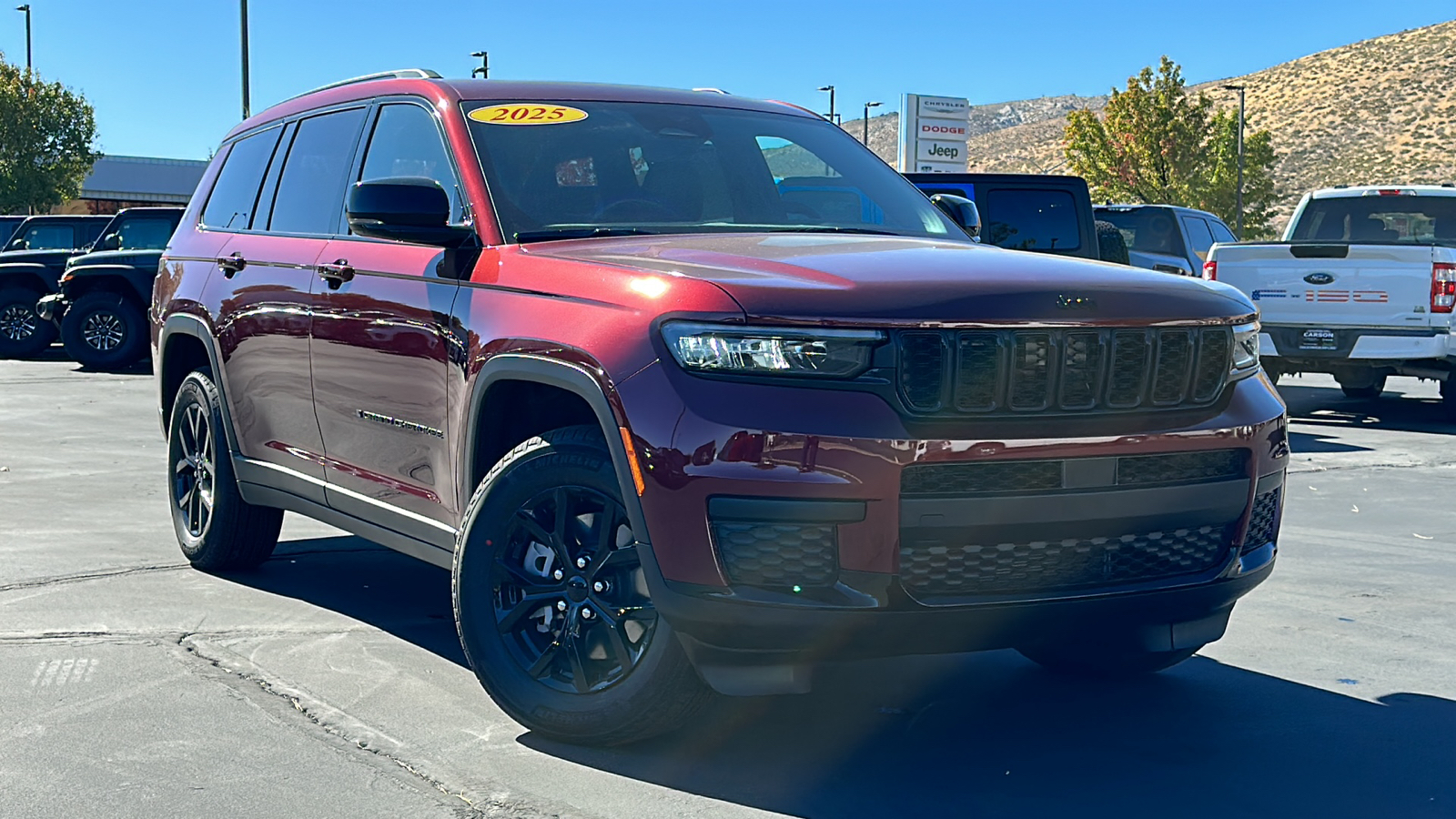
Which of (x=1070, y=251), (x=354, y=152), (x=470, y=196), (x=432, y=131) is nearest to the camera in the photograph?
(x=470, y=196)

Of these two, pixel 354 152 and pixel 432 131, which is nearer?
pixel 432 131

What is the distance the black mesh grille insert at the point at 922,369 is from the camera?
3.58 metres

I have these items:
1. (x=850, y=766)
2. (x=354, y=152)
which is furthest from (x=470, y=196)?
(x=850, y=766)

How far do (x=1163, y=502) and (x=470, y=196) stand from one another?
218cm

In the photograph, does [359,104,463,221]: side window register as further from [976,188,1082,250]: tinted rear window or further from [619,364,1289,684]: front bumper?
[976,188,1082,250]: tinted rear window

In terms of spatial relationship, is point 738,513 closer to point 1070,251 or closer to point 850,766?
point 850,766

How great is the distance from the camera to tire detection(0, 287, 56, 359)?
2075 centimetres

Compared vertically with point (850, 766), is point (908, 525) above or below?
above

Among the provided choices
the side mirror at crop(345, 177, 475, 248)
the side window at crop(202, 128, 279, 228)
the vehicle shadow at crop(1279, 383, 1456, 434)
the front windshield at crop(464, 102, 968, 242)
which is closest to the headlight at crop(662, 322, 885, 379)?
the front windshield at crop(464, 102, 968, 242)

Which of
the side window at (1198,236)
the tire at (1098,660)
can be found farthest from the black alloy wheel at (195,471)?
the side window at (1198,236)

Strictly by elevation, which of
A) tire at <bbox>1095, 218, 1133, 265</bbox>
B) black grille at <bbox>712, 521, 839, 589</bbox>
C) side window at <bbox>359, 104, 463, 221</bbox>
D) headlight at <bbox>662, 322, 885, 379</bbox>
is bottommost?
tire at <bbox>1095, 218, 1133, 265</bbox>

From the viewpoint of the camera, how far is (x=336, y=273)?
204 inches

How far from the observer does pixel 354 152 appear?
18.0 feet

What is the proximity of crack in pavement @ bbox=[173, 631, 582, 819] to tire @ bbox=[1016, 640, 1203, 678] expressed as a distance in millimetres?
1713
